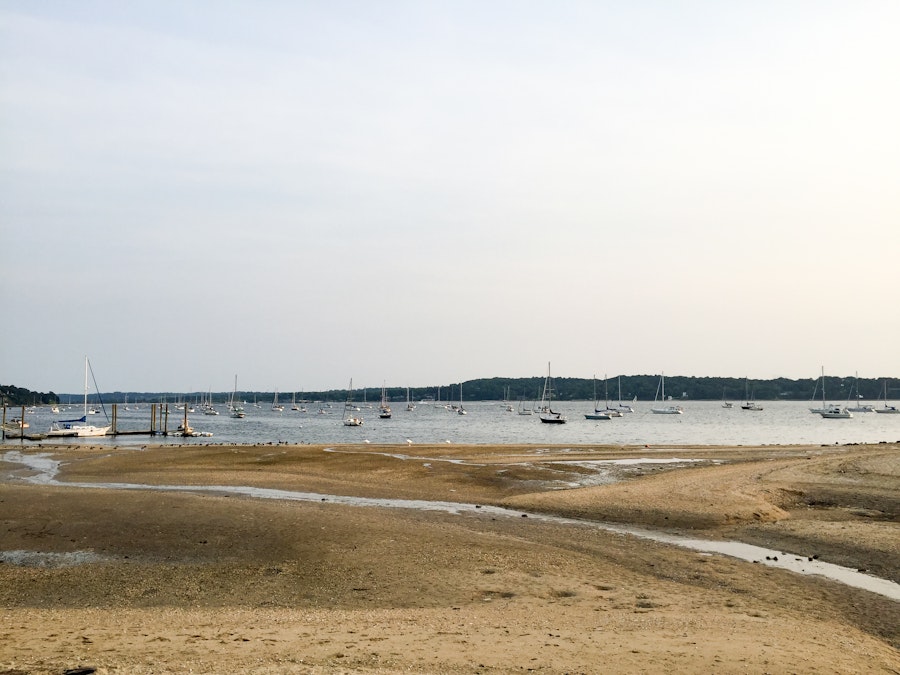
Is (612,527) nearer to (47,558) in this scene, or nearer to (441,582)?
(441,582)

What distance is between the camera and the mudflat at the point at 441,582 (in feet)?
35.6

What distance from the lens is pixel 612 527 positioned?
977 inches

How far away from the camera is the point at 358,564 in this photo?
1794 centimetres

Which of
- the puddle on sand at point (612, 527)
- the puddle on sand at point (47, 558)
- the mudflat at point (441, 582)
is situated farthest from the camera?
the puddle on sand at point (47, 558)

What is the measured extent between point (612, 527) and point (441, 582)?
9.96 m

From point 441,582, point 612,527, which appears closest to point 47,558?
point 441,582

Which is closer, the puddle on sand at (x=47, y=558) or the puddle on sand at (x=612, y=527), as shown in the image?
the puddle on sand at (x=612, y=527)

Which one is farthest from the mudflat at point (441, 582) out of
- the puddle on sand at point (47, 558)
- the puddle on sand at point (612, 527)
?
the puddle on sand at point (612, 527)

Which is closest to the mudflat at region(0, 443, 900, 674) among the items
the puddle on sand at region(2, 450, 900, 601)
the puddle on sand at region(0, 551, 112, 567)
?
the puddle on sand at region(0, 551, 112, 567)

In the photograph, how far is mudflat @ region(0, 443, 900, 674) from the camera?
10.9 metres

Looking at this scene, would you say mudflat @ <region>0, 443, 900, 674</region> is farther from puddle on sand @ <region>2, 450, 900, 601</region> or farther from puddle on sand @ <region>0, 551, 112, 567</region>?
puddle on sand @ <region>2, 450, 900, 601</region>

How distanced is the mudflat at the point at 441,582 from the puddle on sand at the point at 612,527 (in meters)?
0.37

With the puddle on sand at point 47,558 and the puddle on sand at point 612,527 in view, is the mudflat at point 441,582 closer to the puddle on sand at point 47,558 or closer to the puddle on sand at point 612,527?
the puddle on sand at point 47,558

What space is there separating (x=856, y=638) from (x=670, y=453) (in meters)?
49.6
